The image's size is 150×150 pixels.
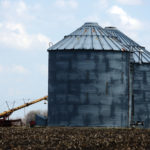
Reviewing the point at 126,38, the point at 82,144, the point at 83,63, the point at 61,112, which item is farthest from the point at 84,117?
the point at 82,144

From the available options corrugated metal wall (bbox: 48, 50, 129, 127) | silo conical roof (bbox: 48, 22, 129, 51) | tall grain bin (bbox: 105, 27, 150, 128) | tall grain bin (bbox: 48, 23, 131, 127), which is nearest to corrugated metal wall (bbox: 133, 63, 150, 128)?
tall grain bin (bbox: 105, 27, 150, 128)

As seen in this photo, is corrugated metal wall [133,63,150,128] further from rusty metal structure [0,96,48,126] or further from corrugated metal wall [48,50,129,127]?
rusty metal structure [0,96,48,126]

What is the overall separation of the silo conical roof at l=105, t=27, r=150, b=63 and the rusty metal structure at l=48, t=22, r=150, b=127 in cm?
296

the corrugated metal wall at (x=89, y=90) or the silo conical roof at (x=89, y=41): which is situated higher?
the silo conical roof at (x=89, y=41)

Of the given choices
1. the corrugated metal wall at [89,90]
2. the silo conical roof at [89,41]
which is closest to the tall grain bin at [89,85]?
the corrugated metal wall at [89,90]

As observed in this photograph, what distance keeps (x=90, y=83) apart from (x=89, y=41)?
518 centimetres

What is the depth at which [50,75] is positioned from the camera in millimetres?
53094

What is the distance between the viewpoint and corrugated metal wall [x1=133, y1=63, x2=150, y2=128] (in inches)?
2179

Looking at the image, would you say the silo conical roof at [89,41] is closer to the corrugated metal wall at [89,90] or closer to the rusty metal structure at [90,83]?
the rusty metal structure at [90,83]

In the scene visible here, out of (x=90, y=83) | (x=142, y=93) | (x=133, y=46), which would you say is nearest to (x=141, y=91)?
(x=142, y=93)

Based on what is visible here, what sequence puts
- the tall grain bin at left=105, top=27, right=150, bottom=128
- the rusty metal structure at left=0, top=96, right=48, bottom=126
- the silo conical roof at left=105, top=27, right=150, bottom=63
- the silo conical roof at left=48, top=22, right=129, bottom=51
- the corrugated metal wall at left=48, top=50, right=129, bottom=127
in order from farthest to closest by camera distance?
the rusty metal structure at left=0, top=96, right=48, bottom=126
the silo conical roof at left=105, top=27, right=150, bottom=63
the tall grain bin at left=105, top=27, right=150, bottom=128
the silo conical roof at left=48, top=22, right=129, bottom=51
the corrugated metal wall at left=48, top=50, right=129, bottom=127

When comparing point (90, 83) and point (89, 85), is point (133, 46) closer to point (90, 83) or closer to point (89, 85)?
point (90, 83)

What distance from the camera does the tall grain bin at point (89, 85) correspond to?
5088 centimetres

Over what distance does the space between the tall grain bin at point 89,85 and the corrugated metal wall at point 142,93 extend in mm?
2617
